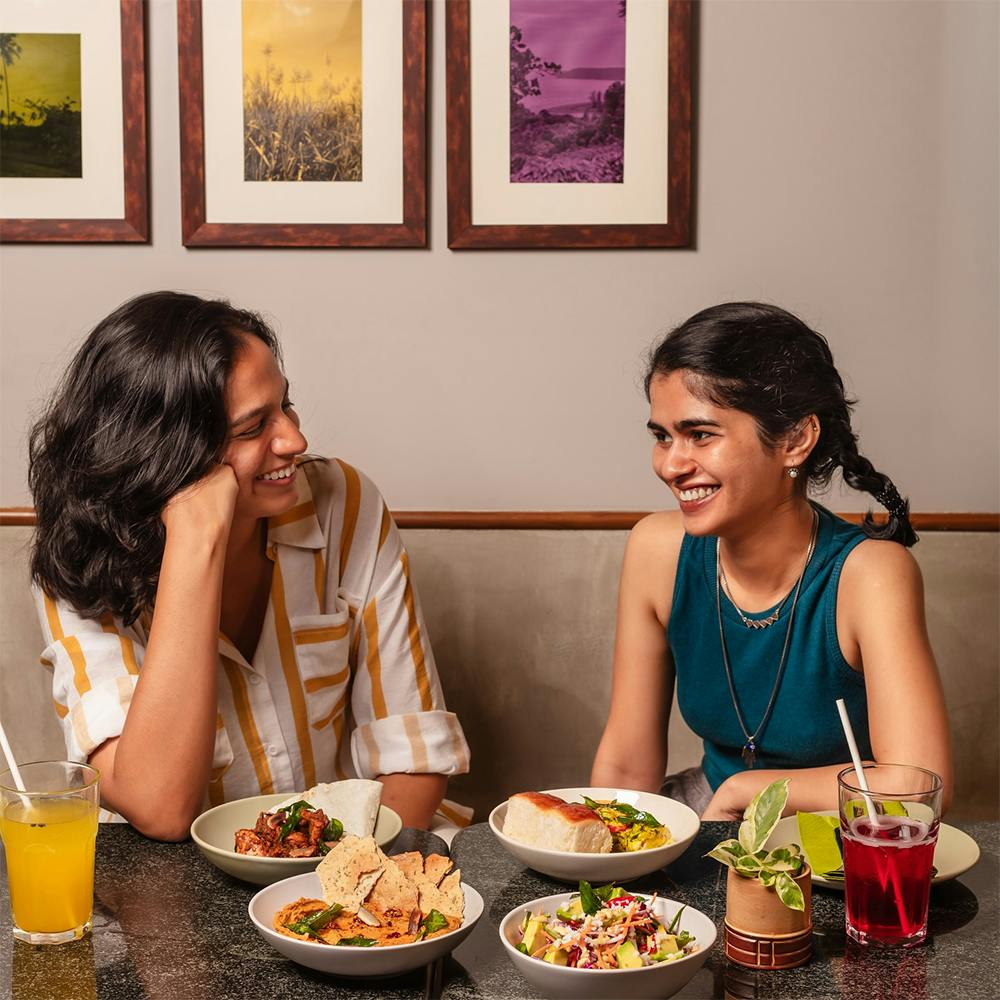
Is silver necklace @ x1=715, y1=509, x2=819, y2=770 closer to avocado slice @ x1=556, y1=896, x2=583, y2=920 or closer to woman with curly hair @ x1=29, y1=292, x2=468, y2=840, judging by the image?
woman with curly hair @ x1=29, y1=292, x2=468, y2=840

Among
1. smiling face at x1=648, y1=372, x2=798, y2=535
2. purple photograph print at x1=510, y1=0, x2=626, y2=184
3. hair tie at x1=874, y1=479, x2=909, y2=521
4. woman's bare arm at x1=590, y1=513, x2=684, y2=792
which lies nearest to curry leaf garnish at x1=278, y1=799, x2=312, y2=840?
woman's bare arm at x1=590, y1=513, x2=684, y2=792

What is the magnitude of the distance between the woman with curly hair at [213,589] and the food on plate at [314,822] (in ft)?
0.69

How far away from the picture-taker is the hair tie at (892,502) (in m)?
1.86

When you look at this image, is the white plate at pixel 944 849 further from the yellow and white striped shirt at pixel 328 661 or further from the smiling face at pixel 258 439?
the smiling face at pixel 258 439

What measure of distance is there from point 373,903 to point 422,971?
74 mm

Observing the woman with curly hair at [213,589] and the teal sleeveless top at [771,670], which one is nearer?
the woman with curly hair at [213,589]

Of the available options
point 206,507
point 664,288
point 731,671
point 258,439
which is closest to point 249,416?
point 258,439

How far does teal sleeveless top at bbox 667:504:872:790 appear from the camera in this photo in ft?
5.90

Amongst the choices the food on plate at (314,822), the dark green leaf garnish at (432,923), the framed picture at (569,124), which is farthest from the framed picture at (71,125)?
the dark green leaf garnish at (432,923)

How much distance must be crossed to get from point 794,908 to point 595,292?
1.65 metres

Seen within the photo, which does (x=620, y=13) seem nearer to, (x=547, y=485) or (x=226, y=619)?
(x=547, y=485)

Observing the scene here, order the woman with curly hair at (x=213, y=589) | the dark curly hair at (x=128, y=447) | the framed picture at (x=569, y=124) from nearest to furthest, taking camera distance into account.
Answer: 1. the woman with curly hair at (x=213, y=589)
2. the dark curly hair at (x=128, y=447)
3. the framed picture at (x=569, y=124)

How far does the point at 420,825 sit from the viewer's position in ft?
5.91

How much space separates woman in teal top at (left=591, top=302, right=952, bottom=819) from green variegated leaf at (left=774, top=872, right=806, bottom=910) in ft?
2.34
